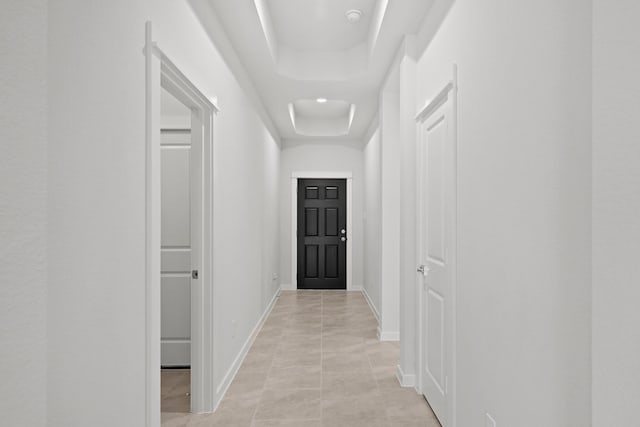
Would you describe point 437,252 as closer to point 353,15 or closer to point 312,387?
point 312,387

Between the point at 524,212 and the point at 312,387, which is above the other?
the point at 524,212

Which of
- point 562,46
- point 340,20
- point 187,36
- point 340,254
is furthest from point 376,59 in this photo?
point 340,254

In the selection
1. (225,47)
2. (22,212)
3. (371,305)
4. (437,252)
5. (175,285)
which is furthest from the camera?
(371,305)

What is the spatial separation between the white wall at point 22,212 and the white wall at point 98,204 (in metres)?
0.27

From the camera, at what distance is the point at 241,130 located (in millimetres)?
3746

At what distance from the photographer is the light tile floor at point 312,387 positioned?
8.57ft

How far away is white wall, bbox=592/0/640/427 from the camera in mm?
862

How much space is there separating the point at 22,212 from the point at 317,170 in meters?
6.64

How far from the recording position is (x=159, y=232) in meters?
1.80

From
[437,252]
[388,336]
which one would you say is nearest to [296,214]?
[388,336]

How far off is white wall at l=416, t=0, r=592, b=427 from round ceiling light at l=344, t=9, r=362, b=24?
1386 mm

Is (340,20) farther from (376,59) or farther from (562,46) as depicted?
(562,46)

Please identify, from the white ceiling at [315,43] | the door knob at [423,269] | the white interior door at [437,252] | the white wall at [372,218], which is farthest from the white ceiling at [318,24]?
the door knob at [423,269]

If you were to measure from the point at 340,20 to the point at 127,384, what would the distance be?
326 centimetres
